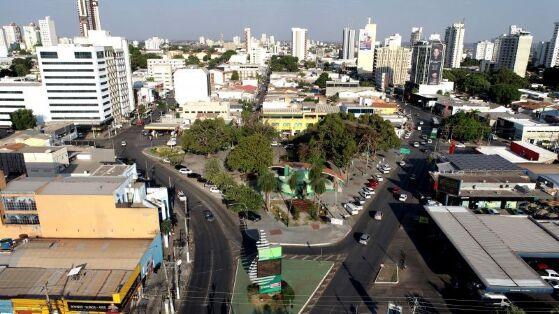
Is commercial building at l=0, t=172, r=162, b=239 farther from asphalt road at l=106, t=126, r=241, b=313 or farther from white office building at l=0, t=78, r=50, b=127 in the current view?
white office building at l=0, t=78, r=50, b=127

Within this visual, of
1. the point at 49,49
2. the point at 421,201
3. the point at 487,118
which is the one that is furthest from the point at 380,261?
the point at 49,49

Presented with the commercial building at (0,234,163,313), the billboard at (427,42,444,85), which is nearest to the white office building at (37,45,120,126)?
the commercial building at (0,234,163,313)

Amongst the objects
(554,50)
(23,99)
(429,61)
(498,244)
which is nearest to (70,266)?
(498,244)

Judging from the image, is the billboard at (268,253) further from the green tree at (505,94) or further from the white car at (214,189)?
the green tree at (505,94)

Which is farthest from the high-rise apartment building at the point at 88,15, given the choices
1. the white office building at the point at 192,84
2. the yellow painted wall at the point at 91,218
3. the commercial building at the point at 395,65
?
the yellow painted wall at the point at 91,218

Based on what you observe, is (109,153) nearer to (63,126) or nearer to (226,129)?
(226,129)
